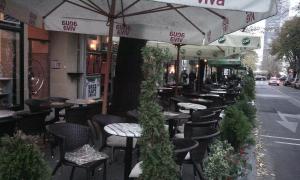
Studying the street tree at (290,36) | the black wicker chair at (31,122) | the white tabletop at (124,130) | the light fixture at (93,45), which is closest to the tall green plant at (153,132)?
the white tabletop at (124,130)

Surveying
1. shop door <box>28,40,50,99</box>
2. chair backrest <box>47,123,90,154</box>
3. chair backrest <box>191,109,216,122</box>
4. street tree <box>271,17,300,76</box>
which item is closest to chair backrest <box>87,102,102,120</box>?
chair backrest <box>191,109,216,122</box>

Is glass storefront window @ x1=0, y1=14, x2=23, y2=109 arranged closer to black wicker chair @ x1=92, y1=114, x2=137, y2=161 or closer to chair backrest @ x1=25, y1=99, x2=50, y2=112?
chair backrest @ x1=25, y1=99, x2=50, y2=112

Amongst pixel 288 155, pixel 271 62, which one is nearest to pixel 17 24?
pixel 288 155

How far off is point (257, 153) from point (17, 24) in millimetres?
6900

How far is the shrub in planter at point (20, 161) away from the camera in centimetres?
309

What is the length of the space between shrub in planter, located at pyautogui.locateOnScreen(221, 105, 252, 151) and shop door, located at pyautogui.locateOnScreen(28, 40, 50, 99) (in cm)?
747

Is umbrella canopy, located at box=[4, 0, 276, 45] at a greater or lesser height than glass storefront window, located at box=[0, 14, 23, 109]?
greater

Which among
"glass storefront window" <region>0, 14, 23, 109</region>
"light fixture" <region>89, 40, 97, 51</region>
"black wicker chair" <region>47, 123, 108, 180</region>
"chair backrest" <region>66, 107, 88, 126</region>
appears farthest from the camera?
"light fixture" <region>89, 40, 97, 51</region>

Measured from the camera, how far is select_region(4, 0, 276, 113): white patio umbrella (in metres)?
6.98

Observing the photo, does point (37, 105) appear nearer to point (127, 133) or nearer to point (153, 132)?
point (127, 133)

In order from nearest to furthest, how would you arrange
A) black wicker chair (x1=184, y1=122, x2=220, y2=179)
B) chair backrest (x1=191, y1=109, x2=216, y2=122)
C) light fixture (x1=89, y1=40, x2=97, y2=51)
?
black wicker chair (x1=184, y1=122, x2=220, y2=179) → chair backrest (x1=191, y1=109, x2=216, y2=122) → light fixture (x1=89, y1=40, x2=97, y2=51)

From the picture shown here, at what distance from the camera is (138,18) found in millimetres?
8383

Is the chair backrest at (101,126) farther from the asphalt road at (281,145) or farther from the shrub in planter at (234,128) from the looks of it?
the asphalt road at (281,145)

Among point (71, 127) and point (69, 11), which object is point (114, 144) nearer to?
point (71, 127)
